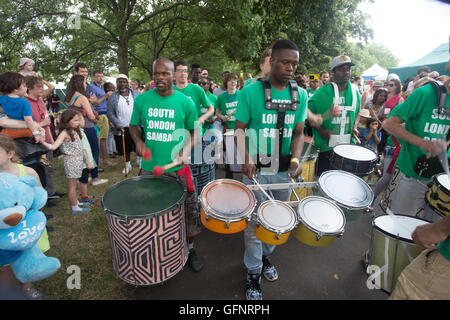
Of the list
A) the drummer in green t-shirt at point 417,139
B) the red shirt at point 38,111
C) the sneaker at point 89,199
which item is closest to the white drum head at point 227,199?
the drummer in green t-shirt at point 417,139

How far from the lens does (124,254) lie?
2.23 meters

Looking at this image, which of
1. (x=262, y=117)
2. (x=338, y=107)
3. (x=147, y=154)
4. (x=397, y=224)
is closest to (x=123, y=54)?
(x=147, y=154)

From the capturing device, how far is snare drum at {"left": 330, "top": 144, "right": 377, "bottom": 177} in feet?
9.55

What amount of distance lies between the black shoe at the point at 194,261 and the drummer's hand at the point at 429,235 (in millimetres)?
2248

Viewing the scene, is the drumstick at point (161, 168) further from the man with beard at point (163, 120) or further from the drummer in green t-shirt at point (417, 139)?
the drummer in green t-shirt at point (417, 139)

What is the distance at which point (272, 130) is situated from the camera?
2420 mm

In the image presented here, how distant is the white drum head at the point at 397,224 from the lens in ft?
6.70

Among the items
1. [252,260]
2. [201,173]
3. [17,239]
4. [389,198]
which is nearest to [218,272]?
[252,260]

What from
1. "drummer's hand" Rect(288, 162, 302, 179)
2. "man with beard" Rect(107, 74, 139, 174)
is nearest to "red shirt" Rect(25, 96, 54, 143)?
"man with beard" Rect(107, 74, 139, 174)

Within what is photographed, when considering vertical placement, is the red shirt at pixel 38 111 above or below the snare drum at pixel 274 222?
above

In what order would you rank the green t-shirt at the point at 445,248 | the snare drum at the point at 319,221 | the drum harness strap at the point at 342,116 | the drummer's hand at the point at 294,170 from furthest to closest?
the drum harness strap at the point at 342,116 < the drummer's hand at the point at 294,170 < the snare drum at the point at 319,221 < the green t-shirt at the point at 445,248

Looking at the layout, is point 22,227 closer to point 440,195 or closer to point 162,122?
point 162,122

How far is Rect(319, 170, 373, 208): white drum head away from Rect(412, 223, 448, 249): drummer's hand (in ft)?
1.88
